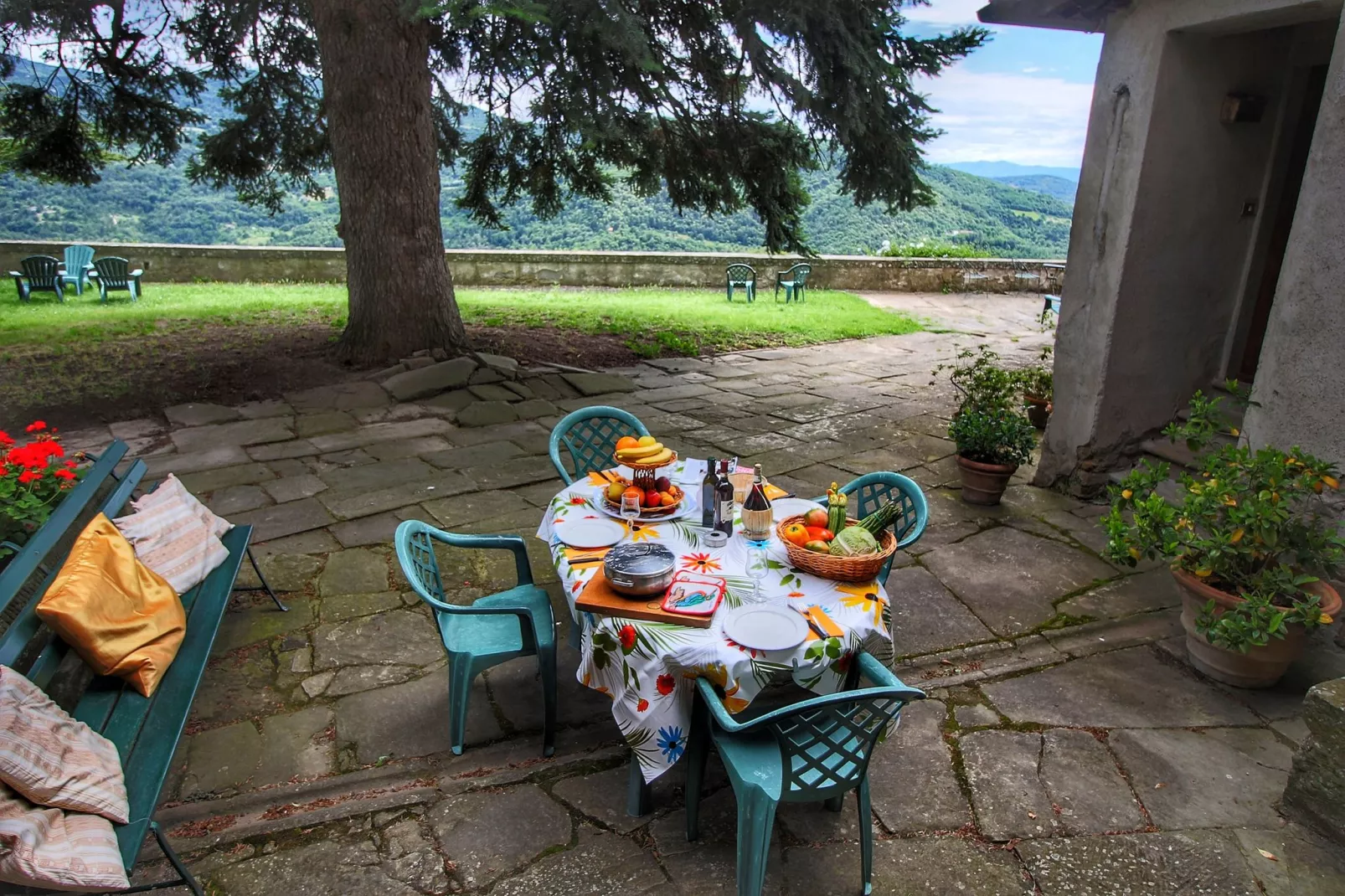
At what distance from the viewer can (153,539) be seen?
3059 mm

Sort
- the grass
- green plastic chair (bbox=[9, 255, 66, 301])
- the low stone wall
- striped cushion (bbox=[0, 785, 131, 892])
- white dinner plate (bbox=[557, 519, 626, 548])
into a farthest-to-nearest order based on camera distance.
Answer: the low stone wall
green plastic chair (bbox=[9, 255, 66, 301])
the grass
white dinner plate (bbox=[557, 519, 626, 548])
striped cushion (bbox=[0, 785, 131, 892])

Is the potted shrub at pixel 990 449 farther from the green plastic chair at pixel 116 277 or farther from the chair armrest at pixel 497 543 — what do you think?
the green plastic chair at pixel 116 277

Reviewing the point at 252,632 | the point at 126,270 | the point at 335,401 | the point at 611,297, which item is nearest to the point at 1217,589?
the point at 252,632

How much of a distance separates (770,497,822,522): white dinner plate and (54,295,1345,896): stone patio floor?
854mm

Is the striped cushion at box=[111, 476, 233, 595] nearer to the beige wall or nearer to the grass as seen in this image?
the beige wall

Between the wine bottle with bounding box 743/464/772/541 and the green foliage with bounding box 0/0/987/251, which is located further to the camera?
the green foliage with bounding box 0/0/987/251

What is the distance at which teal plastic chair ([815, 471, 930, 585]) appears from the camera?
2.93m

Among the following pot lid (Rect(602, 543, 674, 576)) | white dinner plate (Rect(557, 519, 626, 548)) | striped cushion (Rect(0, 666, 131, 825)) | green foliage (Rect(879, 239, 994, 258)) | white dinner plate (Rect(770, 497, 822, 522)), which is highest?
green foliage (Rect(879, 239, 994, 258))

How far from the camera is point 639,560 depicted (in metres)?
2.39

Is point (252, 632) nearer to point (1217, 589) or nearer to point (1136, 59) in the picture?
point (1217, 589)

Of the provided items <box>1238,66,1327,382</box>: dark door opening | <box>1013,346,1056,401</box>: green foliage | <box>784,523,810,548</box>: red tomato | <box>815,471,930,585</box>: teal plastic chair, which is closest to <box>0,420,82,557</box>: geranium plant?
<box>784,523,810,548</box>: red tomato

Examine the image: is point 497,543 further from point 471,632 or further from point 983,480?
point 983,480

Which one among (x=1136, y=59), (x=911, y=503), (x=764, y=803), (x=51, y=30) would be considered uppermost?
(x=51, y=30)

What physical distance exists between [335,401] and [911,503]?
5217mm
